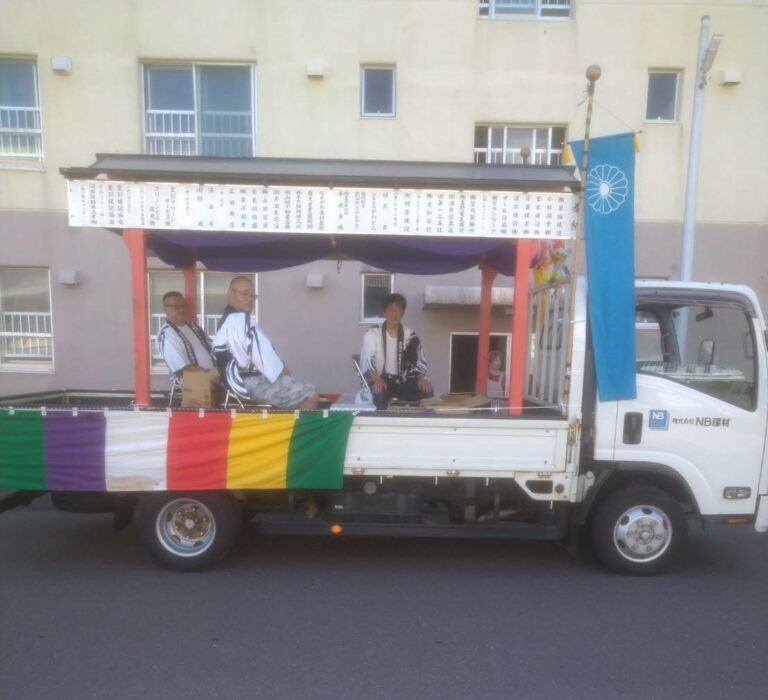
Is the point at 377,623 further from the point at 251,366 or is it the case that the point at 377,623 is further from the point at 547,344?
the point at 547,344

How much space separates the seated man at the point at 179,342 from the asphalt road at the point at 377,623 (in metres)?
1.64

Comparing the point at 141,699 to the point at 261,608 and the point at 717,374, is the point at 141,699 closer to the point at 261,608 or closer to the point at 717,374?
the point at 261,608

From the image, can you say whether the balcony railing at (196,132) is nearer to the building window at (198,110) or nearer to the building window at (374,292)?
the building window at (198,110)

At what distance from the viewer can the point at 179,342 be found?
516cm

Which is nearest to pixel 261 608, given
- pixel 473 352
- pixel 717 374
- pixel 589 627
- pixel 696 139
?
pixel 589 627

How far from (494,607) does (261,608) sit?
1.60 meters

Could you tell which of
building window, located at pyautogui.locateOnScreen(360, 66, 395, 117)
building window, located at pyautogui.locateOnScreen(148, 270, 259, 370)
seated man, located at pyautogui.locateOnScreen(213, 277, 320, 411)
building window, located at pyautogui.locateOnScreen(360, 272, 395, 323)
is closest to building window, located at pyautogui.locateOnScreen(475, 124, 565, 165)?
building window, located at pyautogui.locateOnScreen(360, 66, 395, 117)

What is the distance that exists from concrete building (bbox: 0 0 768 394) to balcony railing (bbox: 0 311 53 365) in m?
0.10

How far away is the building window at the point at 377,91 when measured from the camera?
9336 mm

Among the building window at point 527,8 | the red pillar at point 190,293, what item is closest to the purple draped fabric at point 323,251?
the red pillar at point 190,293

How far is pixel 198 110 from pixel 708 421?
8.76 metres

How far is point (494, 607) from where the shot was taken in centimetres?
396

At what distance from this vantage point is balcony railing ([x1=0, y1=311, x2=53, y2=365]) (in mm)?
9781

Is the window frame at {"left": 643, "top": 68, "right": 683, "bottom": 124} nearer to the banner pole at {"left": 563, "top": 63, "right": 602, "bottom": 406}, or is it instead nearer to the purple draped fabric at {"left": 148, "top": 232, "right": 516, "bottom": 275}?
the purple draped fabric at {"left": 148, "top": 232, "right": 516, "bottom": 275}
